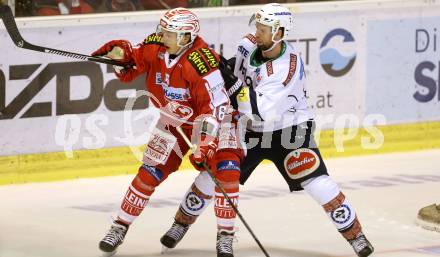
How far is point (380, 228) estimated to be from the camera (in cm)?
817

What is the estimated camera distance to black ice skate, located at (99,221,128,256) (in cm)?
721

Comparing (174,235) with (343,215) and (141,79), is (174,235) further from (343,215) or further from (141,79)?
(141,79)

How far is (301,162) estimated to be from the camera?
7156 mm

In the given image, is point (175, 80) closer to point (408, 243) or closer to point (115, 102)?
point (408, 243)

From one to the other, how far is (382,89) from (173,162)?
3906 millimetres

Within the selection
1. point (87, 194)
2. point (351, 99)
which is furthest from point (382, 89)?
point (87, 194)

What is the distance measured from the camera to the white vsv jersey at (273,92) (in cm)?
705

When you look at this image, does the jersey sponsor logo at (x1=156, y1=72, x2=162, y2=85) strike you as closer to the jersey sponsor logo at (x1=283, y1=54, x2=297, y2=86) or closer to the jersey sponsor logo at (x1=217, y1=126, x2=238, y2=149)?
the jersey sponsor logo at (x1=217, y1=126, x2=238, y2=149)

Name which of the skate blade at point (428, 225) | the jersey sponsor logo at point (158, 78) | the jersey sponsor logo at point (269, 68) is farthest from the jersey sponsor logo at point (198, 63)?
the skate blade at point (428, 225)

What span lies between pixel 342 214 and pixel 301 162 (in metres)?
0.35

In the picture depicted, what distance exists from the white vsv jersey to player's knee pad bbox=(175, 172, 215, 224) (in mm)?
395

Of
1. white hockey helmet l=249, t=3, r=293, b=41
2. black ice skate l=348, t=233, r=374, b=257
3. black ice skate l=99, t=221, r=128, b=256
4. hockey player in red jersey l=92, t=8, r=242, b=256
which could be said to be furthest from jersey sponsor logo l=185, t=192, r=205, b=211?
white hockey helmet l=249, t=3, r=293, b=41

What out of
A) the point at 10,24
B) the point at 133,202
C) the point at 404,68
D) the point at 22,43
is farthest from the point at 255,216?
the point at 404,68

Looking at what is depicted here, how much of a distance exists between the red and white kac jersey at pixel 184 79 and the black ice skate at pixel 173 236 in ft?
2.02
